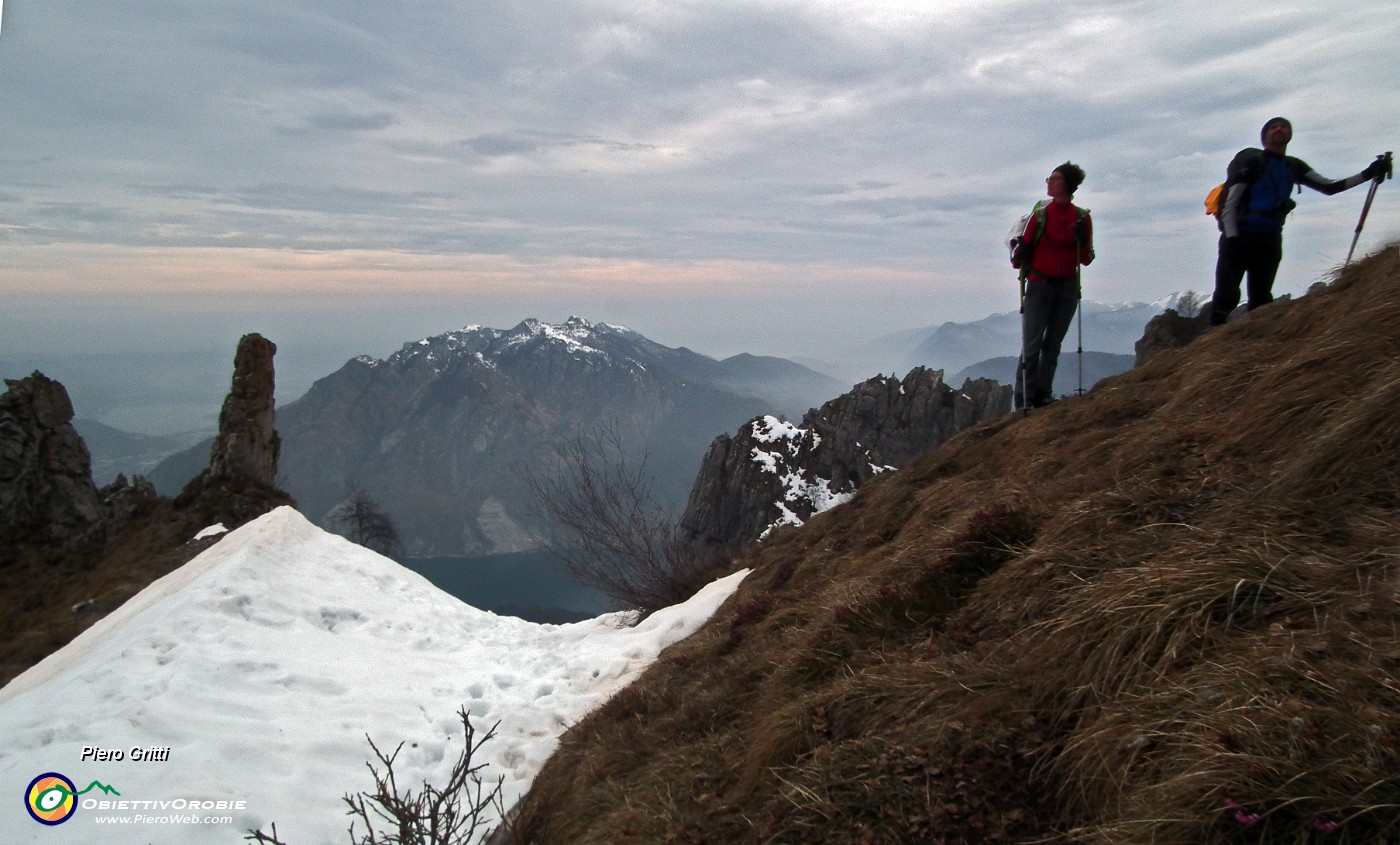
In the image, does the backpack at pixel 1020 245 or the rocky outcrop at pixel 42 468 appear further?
the rocky outcrop at pixel 42 468

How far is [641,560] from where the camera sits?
19109 mm

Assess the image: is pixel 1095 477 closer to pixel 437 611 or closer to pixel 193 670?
pixel 193 670

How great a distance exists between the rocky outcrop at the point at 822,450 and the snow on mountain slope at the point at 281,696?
20.3m

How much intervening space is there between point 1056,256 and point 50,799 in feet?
35.5

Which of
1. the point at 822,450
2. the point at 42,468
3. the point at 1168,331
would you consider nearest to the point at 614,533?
the point at 1168,331

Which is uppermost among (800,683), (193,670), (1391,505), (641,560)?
(1391,505)

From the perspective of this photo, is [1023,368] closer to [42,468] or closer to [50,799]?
[50,799]

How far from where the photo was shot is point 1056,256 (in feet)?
27.6

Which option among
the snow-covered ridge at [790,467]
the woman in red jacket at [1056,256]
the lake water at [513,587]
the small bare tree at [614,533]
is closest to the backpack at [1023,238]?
the woman in red jacket at [1056,256]

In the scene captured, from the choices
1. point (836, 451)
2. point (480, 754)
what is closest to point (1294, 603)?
point (480, 754)

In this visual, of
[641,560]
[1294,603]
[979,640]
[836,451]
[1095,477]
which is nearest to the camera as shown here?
[1294,603]

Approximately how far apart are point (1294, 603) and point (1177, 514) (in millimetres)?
1290

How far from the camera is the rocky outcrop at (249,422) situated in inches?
869

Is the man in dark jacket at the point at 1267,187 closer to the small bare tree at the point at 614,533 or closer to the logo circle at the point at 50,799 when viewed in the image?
the small bare tree at the point at 614,533
